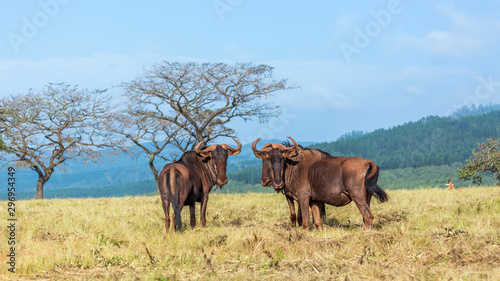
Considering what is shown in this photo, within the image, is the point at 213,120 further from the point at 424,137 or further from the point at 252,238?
the point at 424,137

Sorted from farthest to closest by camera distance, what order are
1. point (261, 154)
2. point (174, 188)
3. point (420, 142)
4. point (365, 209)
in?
point (420, 142), point (261, 154), point (174, 188), point (365, 209)

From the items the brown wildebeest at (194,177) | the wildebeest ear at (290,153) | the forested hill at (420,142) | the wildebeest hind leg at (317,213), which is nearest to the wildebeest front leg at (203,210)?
the brown wildebeest at (194,177)

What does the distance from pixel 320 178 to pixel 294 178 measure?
71cm

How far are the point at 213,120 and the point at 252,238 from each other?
74.4 feet

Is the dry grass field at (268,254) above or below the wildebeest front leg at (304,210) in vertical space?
below

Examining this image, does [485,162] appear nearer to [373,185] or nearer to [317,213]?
[317,213]

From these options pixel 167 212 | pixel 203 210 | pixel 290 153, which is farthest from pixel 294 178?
pixel 167 212

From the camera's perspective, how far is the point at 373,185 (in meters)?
9.11

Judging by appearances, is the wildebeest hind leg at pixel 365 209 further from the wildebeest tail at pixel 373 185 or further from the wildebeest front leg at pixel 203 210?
the wildebeest front leg at pixel 203 210

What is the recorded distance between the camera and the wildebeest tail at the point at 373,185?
9.01 metres

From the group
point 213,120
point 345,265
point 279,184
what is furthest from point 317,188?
point 213,120

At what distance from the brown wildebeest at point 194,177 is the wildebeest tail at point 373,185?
3.27 metres

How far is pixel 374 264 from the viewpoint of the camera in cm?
662

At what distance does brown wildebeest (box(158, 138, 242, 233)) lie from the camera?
9859mm
